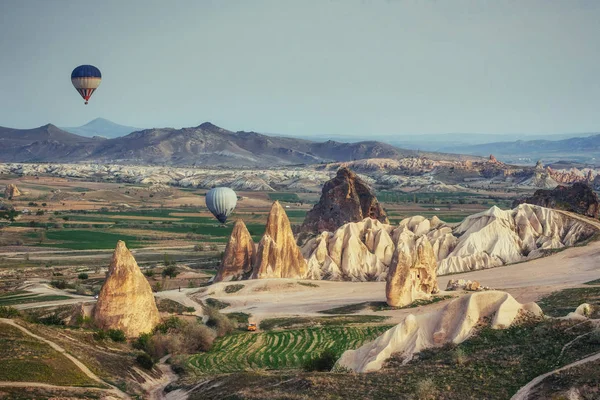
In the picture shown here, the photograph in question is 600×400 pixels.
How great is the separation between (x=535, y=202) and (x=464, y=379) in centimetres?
5426

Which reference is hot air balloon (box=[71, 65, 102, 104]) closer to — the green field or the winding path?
the green field

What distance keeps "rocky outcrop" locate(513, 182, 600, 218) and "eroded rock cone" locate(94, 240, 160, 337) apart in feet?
143

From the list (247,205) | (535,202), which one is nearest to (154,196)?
(247,205)

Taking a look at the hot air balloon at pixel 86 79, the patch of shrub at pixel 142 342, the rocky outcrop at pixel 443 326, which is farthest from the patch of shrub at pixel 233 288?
the hot air balloon at pixel 86 79

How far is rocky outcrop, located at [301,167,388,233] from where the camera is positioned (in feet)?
238

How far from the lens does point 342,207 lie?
2879 inches

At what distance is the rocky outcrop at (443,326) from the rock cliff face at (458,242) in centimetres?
2852

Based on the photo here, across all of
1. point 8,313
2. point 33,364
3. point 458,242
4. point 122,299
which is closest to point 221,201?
point 458,242

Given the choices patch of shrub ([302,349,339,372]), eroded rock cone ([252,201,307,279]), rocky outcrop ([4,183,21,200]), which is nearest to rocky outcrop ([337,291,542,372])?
patch of shrub ([302,349,339,372])

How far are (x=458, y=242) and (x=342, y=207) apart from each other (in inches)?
627

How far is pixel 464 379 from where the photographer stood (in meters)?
21.9

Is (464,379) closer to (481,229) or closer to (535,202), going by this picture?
(481,229)

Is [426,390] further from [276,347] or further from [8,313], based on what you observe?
[8,313]

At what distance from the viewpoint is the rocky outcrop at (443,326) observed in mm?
24969
